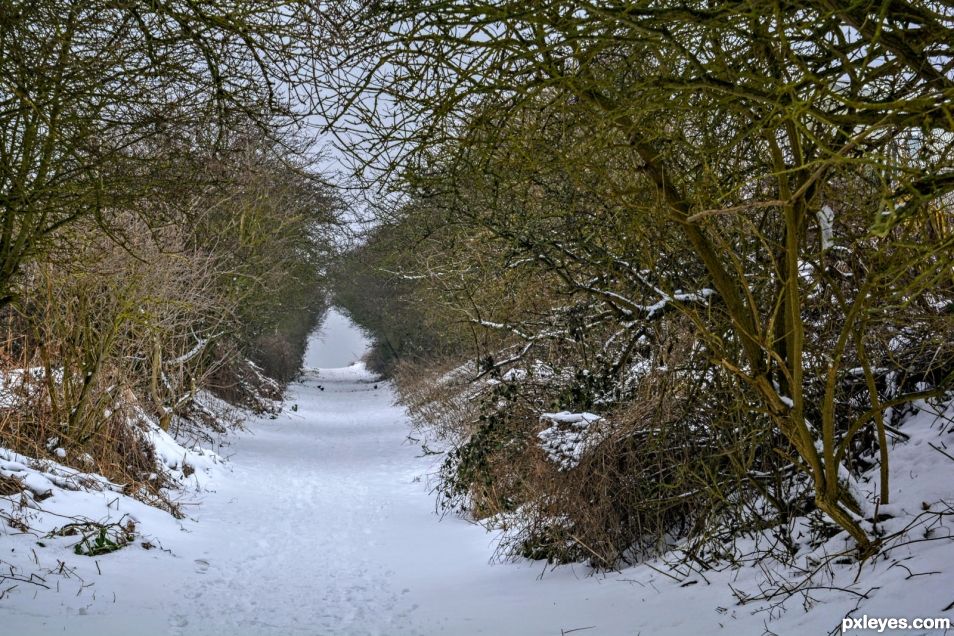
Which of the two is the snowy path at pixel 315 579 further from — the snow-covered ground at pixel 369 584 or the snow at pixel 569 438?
the snow at pixel 569 438

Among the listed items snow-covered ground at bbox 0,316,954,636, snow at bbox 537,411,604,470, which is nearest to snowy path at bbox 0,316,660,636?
snow-covered ground at bbox 0,316,954,636

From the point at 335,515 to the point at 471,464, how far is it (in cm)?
217

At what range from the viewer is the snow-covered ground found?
355 cm

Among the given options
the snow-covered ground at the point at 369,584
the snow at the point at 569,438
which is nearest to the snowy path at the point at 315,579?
the snow-covered ground at the point at 369,584

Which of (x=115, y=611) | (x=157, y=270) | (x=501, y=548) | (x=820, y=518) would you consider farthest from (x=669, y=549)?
(x=157, y=270)

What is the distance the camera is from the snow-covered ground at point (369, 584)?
3.55 metres

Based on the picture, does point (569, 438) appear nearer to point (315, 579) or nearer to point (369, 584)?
point (369, 584)

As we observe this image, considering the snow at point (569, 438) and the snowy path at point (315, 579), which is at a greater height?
the snow at point (569, 438)

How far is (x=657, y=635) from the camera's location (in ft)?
12.7

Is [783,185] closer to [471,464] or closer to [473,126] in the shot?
[473,126]

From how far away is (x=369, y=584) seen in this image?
19.2ft

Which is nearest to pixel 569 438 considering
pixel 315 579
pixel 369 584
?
pixel 369 584

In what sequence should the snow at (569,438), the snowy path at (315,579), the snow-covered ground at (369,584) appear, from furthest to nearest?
the snow at (569,438) < the snowy path at (315,579) < the snow-covered ground at (369,584)

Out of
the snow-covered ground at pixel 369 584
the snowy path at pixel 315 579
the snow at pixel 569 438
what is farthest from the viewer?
the snow at pixel 569 438
